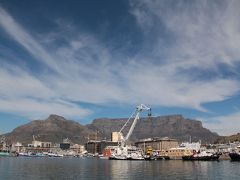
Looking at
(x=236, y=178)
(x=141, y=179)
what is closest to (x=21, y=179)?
(x=141, y=179)

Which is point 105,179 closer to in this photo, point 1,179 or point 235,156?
point 1,179

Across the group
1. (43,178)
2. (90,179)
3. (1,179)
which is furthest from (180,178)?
(1,179)

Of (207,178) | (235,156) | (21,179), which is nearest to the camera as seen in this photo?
(21,179)

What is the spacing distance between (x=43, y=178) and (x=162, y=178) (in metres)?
27.5

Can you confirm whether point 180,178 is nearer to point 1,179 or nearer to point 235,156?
point 1,179

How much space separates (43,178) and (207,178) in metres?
38.5

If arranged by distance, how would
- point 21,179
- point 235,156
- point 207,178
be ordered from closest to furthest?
point 21,179 → point 207,178 → point 235,156

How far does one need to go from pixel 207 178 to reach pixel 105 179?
2444 cm

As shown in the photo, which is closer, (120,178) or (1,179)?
(1,179)

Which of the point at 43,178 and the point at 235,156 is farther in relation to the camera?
the point at 235,156

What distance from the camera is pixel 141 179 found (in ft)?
276

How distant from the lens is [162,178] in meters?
85.0

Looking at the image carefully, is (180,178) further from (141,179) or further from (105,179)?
(105,179)

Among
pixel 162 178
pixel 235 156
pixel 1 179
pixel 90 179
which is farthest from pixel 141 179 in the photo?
pixel 235 156
